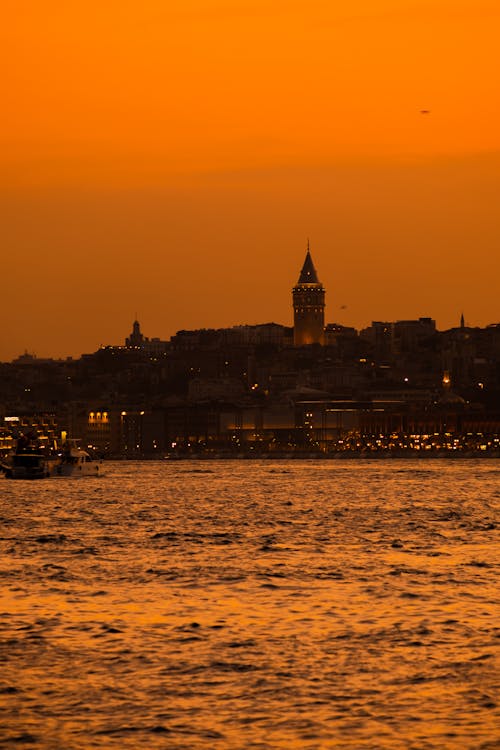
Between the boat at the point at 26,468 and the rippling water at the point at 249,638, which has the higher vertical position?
the boat at the point at 26,468

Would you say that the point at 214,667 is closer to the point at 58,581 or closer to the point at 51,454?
the point at 58,581

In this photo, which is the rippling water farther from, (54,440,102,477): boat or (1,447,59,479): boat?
(54,440,102,477): boat

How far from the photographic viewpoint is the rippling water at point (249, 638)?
15828 mm

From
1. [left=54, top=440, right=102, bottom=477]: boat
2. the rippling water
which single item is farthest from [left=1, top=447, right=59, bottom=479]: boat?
the rippling water

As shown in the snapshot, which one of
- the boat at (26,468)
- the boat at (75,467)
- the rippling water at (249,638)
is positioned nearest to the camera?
the rippling water at (249,638)

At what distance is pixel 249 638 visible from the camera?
70.0 ft

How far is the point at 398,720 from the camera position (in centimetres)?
1599

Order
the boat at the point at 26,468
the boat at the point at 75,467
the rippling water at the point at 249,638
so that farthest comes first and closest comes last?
1. the boat at the point at 75,467
2. the boat at the point at 26,468
3. the rippling water at the point at 249,638

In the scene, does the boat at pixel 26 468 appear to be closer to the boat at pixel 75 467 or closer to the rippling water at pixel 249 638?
the boat at pixel 75 467

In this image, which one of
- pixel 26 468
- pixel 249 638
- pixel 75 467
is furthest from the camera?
pixel 75 467

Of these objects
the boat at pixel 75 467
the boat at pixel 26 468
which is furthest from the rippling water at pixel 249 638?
the boat at pixel 75 467

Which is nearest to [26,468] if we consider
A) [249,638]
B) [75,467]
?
[75,467]

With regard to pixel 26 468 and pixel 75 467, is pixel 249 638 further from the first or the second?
pixel 75 467

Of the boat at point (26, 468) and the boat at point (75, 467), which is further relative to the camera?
the boat at point (75, 467)
